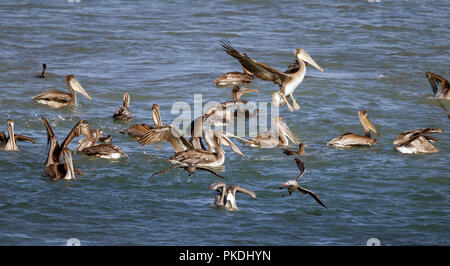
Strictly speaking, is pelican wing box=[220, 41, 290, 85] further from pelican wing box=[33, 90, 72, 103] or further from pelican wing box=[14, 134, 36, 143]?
pelican wing box=[33, 90, 72, 103]

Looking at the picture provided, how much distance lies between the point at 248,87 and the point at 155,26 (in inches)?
202

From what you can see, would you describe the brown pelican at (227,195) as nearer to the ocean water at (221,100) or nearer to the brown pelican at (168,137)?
the ocean water at (221,100)

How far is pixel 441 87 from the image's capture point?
12344 millimetres

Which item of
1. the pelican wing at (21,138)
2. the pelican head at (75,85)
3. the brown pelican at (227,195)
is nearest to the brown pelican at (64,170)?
the pelican wing at (21,138)

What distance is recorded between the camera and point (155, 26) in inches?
711

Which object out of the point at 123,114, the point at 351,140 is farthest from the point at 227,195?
the point at 123,114

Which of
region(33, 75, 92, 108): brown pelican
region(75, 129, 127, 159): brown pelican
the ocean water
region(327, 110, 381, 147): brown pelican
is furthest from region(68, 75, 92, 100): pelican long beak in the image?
region(327, 110, 381, 147): brown pelican

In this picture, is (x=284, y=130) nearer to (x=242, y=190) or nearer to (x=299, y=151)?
(x=299, y=151)

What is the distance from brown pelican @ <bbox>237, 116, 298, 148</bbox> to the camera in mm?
9984

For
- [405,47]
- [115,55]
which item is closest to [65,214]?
[115,55]

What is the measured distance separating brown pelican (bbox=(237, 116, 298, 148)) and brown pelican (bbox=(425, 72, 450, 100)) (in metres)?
3.40

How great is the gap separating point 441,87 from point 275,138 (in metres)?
3.73

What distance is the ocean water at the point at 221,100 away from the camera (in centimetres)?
714

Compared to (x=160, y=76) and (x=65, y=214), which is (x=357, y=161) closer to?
(x=65, y=214)
